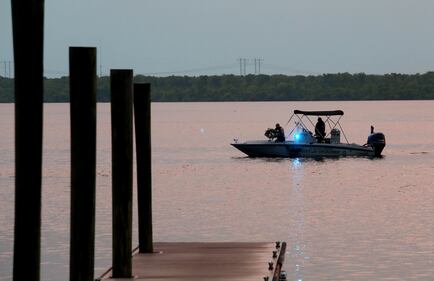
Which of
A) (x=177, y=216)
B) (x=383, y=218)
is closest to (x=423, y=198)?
(x=383, y=218)

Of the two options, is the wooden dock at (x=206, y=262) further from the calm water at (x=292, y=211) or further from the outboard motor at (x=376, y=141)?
the outboard motor at (x=376, y=141)

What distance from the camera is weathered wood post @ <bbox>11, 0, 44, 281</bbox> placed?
12.5 m

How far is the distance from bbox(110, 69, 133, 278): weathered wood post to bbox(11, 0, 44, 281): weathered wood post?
17.5 feet

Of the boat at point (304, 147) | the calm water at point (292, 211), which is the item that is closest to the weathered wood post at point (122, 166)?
the calm water at point (292, 211)

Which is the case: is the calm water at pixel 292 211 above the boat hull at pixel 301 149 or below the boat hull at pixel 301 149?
below

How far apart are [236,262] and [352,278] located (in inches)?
309

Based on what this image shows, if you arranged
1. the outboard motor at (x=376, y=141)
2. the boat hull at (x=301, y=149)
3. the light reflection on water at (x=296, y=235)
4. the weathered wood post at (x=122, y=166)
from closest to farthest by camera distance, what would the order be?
1. the weathered wood post at (x=122, y=166)
2. the light reflection on water at (x=296, y=235)
3. the boat hull at (x=301, y=149)
4. the outboard motor at (x=376, y=141)

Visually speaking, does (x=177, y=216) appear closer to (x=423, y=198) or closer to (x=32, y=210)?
(x=423, y=198)

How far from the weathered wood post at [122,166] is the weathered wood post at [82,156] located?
69.5 inches

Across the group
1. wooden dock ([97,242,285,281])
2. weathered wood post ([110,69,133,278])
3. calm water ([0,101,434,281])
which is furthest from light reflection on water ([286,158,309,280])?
weathered wood post ([110,69,133,278])

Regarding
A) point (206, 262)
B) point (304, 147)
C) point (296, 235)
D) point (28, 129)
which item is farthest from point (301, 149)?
point (28, 129)

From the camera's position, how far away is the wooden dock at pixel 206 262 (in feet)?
60.6

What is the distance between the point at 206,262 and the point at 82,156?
4.36m

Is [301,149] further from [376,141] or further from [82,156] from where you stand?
[82,156]
